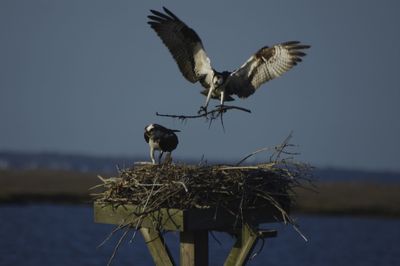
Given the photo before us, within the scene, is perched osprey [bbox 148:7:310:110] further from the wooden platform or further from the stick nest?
the wooden platform

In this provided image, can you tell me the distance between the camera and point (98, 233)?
28.4m

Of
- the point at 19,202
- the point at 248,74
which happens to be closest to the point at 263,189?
the point at 248,74

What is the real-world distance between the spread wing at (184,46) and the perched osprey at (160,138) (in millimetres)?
931

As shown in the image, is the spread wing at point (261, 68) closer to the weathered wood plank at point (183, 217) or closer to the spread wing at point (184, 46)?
the spread wing at point (184, 46)

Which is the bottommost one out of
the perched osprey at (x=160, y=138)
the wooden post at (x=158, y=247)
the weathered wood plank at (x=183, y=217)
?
the wooden post at (x=158, y=247)


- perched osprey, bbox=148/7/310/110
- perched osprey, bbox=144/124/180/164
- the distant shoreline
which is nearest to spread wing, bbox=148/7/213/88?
perched osprey, bbox=148/7/310/110

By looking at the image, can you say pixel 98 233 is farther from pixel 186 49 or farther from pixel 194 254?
pixel 194 254

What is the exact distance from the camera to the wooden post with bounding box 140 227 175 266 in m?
7.30

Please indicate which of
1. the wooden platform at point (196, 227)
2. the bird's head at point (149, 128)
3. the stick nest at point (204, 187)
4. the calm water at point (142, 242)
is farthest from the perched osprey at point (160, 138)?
the calm water at point (142, 242)

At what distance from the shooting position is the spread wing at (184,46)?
31.4 feet

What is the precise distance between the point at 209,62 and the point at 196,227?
3024 millimetres

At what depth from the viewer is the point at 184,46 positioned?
970 cm

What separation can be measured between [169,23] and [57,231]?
19.9 meters

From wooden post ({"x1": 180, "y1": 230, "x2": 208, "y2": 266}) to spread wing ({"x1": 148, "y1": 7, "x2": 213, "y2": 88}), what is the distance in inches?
111
